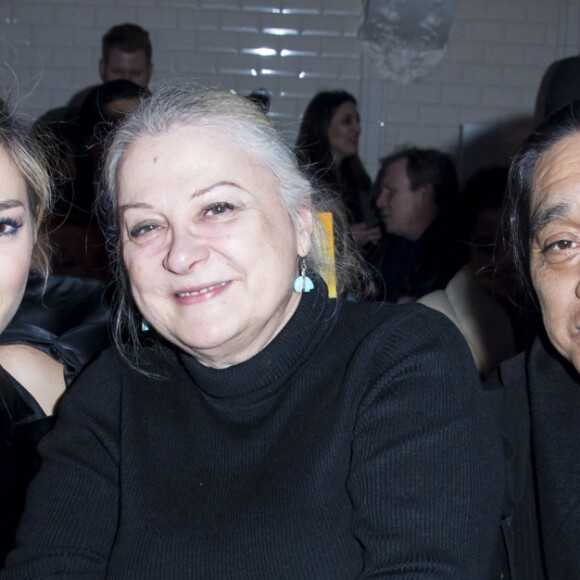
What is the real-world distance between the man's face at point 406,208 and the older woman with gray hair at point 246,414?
6.85 ft

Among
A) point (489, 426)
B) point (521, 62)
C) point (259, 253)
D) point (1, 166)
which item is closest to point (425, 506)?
point (489, 426)

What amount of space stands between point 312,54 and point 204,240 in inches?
137

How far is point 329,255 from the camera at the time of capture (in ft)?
5.31

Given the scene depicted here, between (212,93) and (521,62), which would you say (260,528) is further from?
(521,62)

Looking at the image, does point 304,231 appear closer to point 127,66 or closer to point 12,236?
point 12,236

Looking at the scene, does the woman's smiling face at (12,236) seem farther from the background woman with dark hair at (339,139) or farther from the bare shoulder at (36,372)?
the background woman with dark hair at (339,139)

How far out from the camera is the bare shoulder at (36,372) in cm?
163

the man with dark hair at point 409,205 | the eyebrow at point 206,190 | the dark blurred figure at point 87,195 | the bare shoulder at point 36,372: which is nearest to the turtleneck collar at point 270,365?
the eyebrow at point 206,190

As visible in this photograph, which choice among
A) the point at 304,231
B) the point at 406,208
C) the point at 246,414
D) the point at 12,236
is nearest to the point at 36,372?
the point at 12,236

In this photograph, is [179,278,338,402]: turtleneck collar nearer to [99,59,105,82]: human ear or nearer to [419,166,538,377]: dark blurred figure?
[419,166,538,377]: dark blurred figure

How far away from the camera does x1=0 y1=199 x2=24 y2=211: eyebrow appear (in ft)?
4.64

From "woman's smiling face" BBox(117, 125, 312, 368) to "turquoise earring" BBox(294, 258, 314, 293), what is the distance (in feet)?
0.25

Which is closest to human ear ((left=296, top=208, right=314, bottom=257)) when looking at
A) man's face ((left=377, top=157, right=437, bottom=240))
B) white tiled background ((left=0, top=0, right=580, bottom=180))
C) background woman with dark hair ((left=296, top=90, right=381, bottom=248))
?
man's face ((left=377, top=157, right=437, bottom=240))

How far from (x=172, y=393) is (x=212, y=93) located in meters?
0.56
